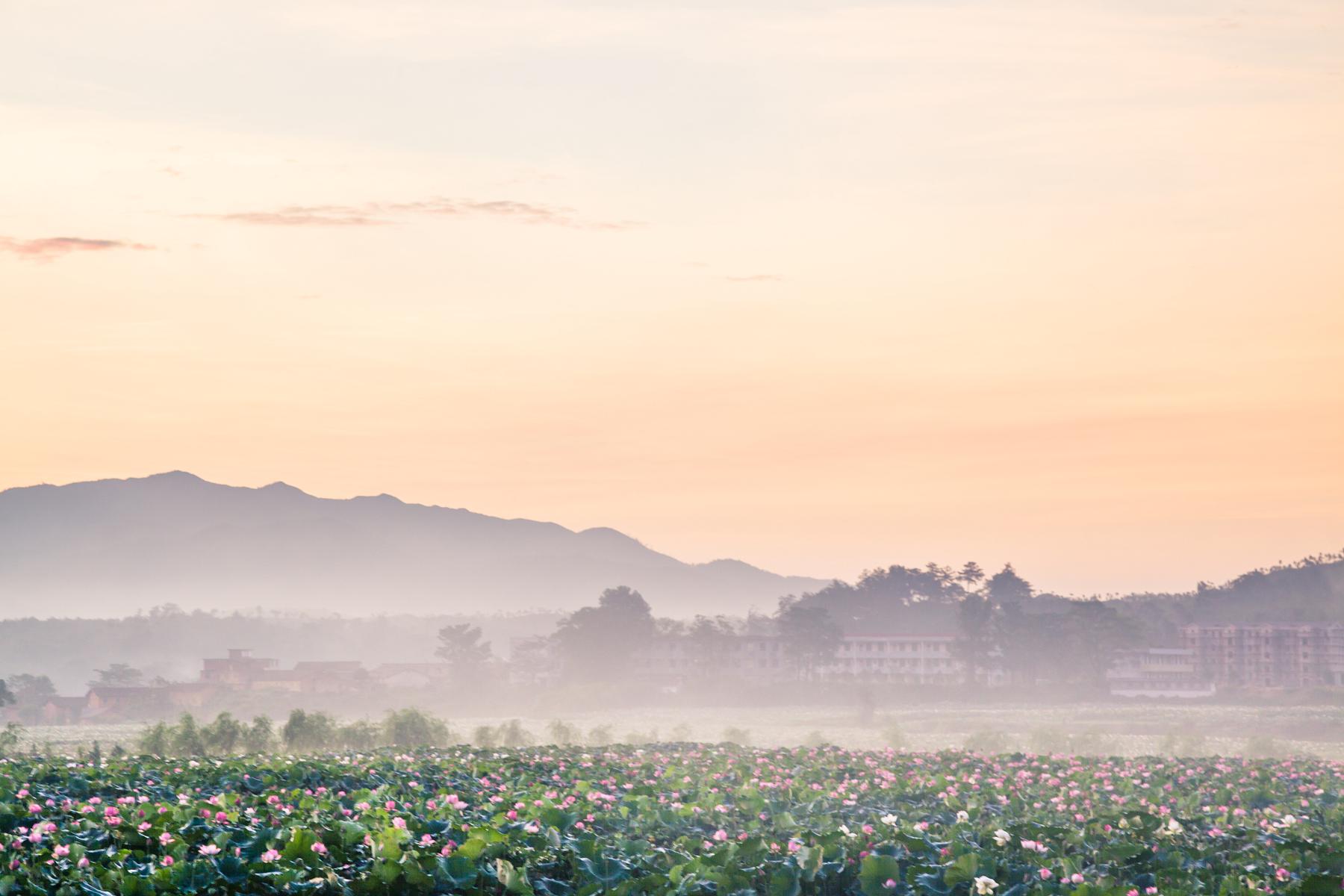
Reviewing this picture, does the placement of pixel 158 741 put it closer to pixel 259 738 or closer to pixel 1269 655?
pixel 259 738

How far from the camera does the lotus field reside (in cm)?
1352

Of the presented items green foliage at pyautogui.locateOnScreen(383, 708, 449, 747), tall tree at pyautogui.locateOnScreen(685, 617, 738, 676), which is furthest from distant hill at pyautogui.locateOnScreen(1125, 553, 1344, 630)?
green foliage at pyautogui.locateOnScreen(383, 708, 449, 747)

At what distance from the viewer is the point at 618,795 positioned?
21516 millimetres

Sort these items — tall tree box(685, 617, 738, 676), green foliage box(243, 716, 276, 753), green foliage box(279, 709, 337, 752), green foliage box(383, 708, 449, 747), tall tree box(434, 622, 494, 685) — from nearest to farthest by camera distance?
1. green foliage box(243, 716, 276, 753)
2. green foliage box(279, 709, 337, 752)
3. green foliage box(383, 708, 449, 747)
4. tall tree box(434, 622, 494, 685)
5. tall tree box(685, 617, 738, 676)

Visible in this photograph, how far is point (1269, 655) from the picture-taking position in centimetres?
14025

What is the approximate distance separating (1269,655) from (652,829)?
5369 inches

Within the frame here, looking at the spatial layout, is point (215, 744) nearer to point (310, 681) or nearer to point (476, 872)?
point (476, 872)

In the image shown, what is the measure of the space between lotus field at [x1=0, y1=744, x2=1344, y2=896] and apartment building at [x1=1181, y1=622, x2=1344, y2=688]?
394 feet

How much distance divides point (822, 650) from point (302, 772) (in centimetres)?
12329

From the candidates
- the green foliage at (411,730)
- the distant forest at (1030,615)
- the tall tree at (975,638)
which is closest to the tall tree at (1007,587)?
the distant forest at (1030,615)

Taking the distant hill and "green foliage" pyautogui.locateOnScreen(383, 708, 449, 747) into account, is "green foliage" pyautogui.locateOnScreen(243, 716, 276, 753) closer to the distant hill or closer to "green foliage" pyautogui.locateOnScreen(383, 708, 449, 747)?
"green foliage" pyautogui.locateOnScreen(383, 708, 449, 747)

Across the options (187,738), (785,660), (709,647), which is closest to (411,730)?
(187,738)

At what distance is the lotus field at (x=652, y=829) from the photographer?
44.4 ft

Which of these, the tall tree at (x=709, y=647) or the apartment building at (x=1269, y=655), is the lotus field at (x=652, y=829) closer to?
the tall tree at (x=709, y=647)
